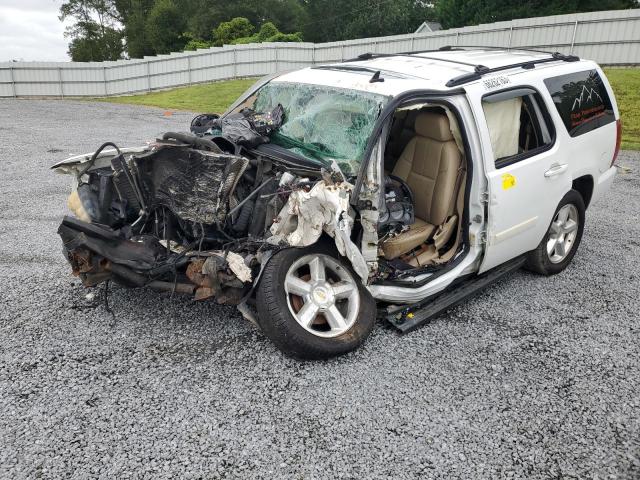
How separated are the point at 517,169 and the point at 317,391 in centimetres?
237

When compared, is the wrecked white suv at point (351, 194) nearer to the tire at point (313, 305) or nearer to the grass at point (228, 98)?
the tire at point (313, 305)

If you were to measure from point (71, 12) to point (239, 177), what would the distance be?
203 feet

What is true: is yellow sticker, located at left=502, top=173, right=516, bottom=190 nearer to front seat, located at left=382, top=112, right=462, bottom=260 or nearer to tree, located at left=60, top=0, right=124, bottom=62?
front seat, located at left=382, top=112, right=462, bottom=260

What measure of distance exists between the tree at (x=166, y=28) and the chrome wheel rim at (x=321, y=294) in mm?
44178

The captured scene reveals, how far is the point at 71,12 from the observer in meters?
55.2

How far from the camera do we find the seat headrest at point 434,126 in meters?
4.21

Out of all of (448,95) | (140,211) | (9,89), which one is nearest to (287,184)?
(140,211)

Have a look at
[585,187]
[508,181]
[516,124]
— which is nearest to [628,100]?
[585,187]

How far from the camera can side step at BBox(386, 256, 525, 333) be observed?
12.9ft

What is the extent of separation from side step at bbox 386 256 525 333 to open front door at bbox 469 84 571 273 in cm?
19

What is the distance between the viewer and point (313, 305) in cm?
356

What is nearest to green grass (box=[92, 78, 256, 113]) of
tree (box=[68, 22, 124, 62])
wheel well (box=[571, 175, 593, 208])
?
wheel well (box=[571, 175, 593, 208])

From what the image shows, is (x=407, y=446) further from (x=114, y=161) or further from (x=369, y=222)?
(x=114, y=161)

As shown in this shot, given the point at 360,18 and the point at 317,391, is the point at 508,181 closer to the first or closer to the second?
the point at 317,391
